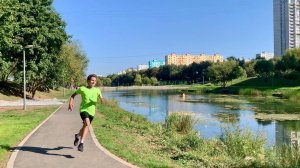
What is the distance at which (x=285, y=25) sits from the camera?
143250 millimetres

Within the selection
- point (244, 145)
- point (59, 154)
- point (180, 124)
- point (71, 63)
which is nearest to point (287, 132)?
point (180, 124)

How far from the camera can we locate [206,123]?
26484 millimetres

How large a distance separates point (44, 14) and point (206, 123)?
27.7 metres

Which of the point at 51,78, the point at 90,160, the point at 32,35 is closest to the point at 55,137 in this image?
the point at 90,160

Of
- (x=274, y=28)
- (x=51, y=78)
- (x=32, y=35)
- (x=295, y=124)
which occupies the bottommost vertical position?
(x=295, y=124)

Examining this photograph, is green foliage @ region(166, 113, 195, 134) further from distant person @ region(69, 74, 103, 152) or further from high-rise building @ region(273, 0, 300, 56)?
high-rise building @ region(273, 0, 300, 56)

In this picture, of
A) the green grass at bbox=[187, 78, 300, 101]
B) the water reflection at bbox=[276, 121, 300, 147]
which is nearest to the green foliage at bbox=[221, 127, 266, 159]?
the water reflection at bbox=[276, 121, 300, 147]

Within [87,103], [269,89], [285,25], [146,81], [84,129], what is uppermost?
[285,25]

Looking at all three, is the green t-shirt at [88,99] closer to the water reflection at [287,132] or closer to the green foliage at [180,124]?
the green foliage at [180,124]

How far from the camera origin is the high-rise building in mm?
135125

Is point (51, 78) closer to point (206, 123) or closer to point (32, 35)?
point (32, 35)

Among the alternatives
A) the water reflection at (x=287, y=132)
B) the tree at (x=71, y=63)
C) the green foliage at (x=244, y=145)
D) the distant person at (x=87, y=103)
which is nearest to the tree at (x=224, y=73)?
the tree at (x=71, y=63)

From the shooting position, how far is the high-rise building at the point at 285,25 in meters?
135

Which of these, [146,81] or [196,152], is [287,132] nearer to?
[196,152]
